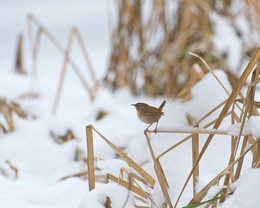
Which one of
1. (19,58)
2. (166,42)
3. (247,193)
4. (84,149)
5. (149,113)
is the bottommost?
(247,193)

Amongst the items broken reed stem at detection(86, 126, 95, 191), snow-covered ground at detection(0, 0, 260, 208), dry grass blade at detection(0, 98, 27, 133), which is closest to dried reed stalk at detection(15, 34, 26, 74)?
snow-covered ground at detection(0, 0, 260, 208)

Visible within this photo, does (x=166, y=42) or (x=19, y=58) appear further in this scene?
(x=19, y=58)

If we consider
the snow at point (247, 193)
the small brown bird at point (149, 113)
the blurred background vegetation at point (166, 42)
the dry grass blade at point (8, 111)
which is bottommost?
the snow at point (247, 193)

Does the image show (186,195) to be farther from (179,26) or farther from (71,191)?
(179,26)

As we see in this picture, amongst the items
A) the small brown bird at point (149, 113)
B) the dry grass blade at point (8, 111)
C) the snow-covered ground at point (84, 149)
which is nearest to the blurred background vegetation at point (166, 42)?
the snow-covered ground at point (84, 149)

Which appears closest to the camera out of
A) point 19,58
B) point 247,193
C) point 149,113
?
point 247,193

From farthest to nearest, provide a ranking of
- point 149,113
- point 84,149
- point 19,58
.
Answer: point 19,58 → point 84,149 → point 149,113

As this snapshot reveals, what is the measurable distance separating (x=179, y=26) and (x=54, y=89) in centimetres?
66

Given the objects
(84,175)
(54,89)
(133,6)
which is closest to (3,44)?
(54,89)

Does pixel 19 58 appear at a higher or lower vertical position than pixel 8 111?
higher

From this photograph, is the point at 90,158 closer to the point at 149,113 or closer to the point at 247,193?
the point at 149,113

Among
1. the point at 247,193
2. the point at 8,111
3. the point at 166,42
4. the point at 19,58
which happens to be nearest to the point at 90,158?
the point at 247,193

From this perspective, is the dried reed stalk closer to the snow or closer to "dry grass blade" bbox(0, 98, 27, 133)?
"dry grass blade" bbox(0, 98, 27, 133)

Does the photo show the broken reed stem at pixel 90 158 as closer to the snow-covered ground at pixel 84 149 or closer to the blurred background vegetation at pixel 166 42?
the snow-covered ground at pixel 84 149
